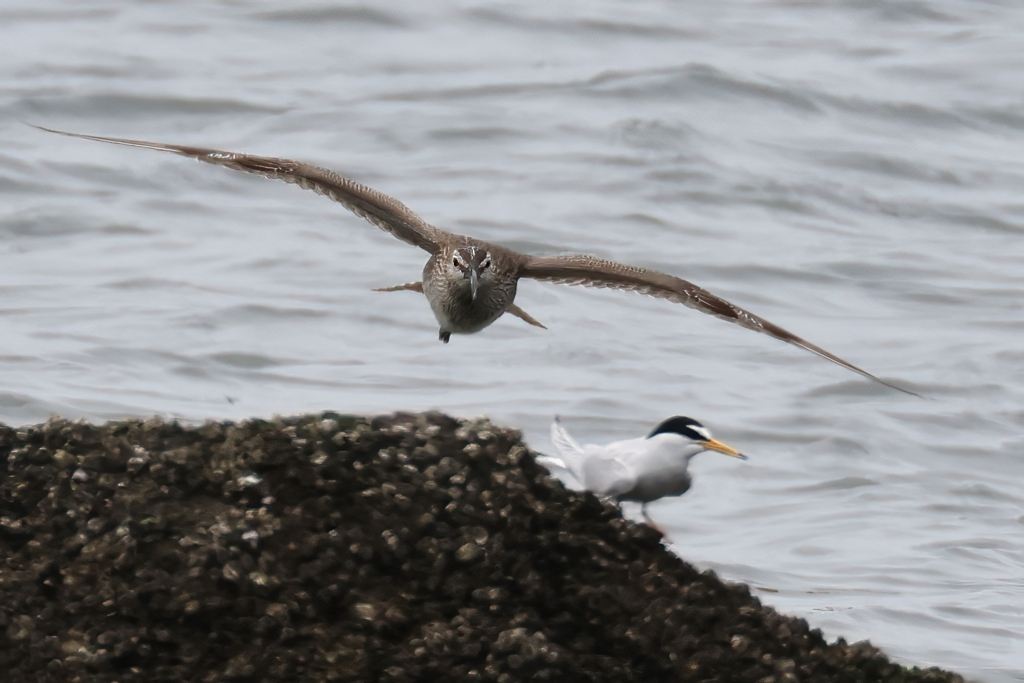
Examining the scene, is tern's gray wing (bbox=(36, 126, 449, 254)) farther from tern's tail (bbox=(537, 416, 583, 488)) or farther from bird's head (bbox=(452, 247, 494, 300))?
tern's tail (bbox=(537, 416, 583, 488))

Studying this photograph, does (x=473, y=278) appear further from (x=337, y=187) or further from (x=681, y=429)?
(x=681, y=429)

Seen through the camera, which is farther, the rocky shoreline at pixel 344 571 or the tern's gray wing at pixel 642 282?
the tern's gray wing at pixel 642 282

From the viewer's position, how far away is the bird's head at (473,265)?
23.4ft

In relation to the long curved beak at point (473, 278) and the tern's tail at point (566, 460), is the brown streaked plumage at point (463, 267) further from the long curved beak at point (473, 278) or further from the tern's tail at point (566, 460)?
the tern's tail at point (566, 460)

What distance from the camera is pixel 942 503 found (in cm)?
1193

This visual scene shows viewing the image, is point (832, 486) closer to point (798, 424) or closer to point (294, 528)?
point (798, 424)

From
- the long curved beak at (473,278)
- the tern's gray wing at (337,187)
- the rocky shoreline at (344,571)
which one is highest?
the tern's gray wing at (337,187)

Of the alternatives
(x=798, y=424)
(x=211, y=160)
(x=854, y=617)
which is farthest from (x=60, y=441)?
(x=798, y=424)

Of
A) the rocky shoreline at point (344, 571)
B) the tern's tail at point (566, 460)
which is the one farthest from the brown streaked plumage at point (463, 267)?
the rocky shoreline at point (344, 571)

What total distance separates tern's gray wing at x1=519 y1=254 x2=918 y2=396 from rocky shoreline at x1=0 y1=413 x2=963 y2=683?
3.85 feet

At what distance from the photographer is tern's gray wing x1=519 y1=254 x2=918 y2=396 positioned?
21.2 ft

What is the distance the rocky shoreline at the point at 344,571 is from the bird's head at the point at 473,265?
4.45ft

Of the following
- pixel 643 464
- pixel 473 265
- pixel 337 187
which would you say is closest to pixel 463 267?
pixel 473 265

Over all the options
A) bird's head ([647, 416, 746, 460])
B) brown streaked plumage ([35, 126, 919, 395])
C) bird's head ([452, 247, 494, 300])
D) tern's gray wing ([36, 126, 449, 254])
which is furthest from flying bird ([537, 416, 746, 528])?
tern's gray wing ([36, 126, 449, 254])
